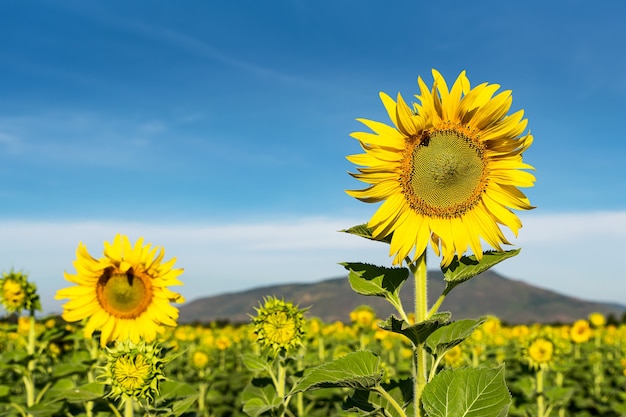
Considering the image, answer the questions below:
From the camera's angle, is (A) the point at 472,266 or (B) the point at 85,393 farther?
(B) the point at 85,393

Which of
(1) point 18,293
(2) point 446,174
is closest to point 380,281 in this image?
(2) point 446,174

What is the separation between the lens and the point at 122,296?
4.67 m

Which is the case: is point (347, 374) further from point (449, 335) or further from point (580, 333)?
point (580, 333)

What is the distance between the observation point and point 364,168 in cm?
269

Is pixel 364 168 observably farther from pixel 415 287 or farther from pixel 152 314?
pixel 152 314

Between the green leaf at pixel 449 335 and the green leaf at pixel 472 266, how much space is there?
203 mm

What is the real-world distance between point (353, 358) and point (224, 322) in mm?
31281

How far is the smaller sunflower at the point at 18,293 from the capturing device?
A: 17.9ft

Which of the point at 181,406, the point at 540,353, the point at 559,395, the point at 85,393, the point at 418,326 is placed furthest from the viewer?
the point at 540,353

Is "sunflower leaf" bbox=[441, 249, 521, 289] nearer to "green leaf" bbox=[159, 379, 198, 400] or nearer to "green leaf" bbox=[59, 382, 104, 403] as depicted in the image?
"green leaf" bbox=[159, 379, 198, 400]

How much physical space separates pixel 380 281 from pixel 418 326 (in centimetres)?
37

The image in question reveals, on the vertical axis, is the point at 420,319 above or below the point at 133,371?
above

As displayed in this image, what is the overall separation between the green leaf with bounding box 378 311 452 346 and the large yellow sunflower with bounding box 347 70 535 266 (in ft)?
1.14

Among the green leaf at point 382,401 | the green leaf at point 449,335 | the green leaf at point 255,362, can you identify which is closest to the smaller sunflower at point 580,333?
the green leaf at point 255,362
